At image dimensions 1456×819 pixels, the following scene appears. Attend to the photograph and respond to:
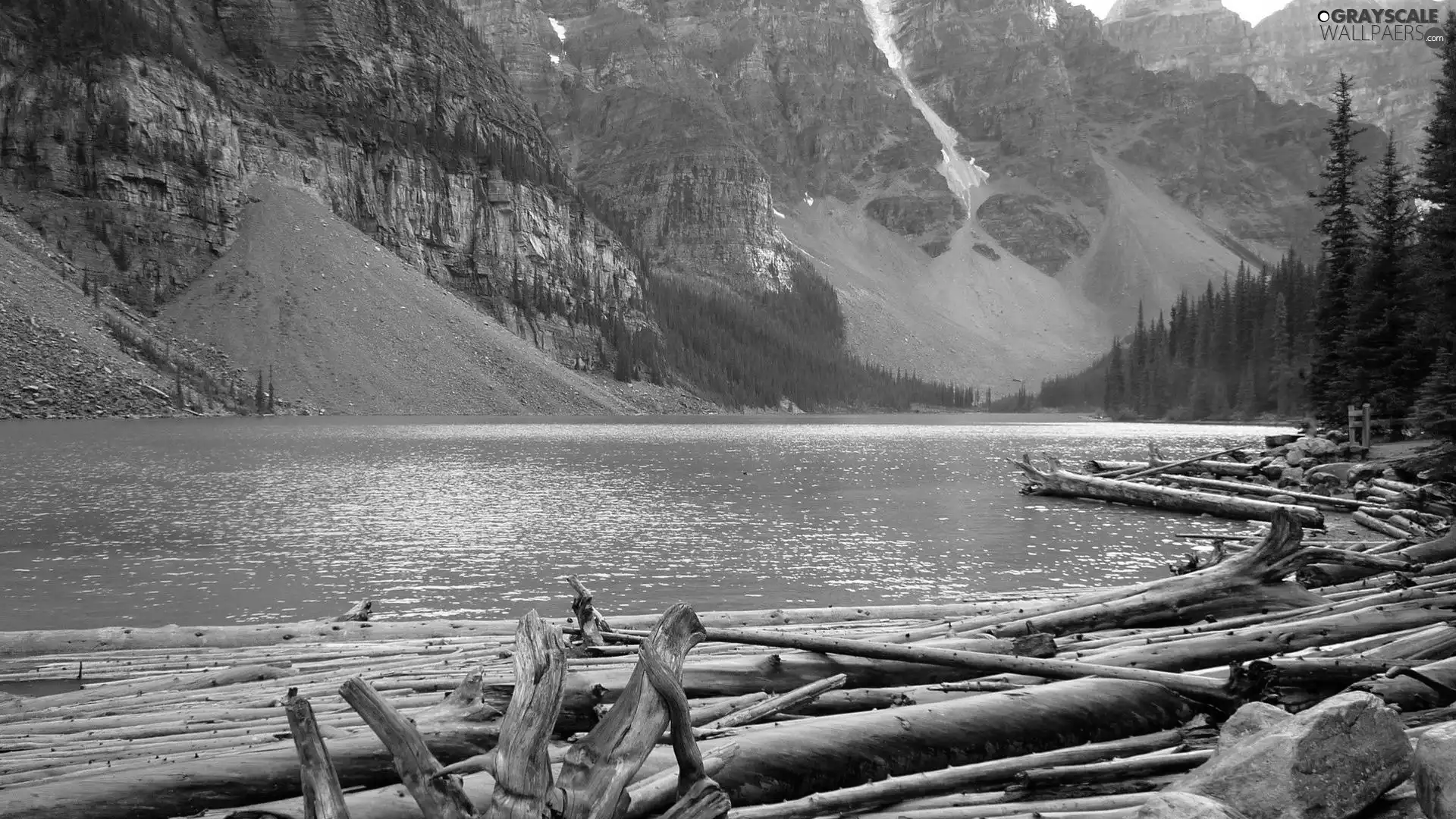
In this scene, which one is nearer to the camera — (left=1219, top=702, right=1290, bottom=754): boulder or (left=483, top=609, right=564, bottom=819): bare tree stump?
(left=483, top=609, right=564, bottom=819): bare tree stump

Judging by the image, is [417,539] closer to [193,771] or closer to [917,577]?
[917,577]

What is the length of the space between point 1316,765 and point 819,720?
2.67 metres

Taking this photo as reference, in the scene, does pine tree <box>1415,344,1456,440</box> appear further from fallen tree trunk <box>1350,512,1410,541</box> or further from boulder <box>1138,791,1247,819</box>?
boulder <box>1138,791,1247,819</box>

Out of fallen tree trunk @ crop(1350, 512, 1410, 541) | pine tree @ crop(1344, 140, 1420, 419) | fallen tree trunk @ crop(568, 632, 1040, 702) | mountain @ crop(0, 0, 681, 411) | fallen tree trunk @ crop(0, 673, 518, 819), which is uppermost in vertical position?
mountain @ crop(0, 0, 681, 411)

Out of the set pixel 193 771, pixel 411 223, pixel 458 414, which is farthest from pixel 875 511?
pixel 411 223

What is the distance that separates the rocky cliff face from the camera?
418 ft

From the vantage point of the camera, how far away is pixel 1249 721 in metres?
5.25

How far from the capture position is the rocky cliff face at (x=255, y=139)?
5020 inches

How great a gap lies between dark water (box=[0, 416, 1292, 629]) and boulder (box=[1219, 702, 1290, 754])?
12273 mm

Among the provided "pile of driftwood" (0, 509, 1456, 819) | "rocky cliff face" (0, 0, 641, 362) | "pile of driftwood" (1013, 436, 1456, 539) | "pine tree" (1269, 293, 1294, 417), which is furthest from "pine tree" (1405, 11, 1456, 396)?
"rocky cliff face" (0, 0, 641, 362)

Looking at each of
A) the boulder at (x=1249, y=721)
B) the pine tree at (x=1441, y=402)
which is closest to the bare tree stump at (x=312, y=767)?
the boulder at (x=1249, y=721)

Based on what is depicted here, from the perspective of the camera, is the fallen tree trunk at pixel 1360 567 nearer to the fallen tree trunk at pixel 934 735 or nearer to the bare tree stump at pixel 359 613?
the fallen tree trunk at pixel 934 735

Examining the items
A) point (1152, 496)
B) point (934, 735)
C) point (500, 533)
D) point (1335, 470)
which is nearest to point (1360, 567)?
point (934, 735)

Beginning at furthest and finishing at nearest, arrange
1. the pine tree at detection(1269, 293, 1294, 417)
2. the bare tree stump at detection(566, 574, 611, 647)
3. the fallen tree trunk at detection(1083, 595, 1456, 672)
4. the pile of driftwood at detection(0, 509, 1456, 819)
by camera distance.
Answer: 1. the pine tree at detection(1269, 293, 1294, 417)
2. the bare tree stump at detection(566, 574, 611, 647)
3. the fallen tree trunk at detection(1083, 595, 1456, 672)
4. the pile of driftwood at detection(0, 509, 1456, 819)
